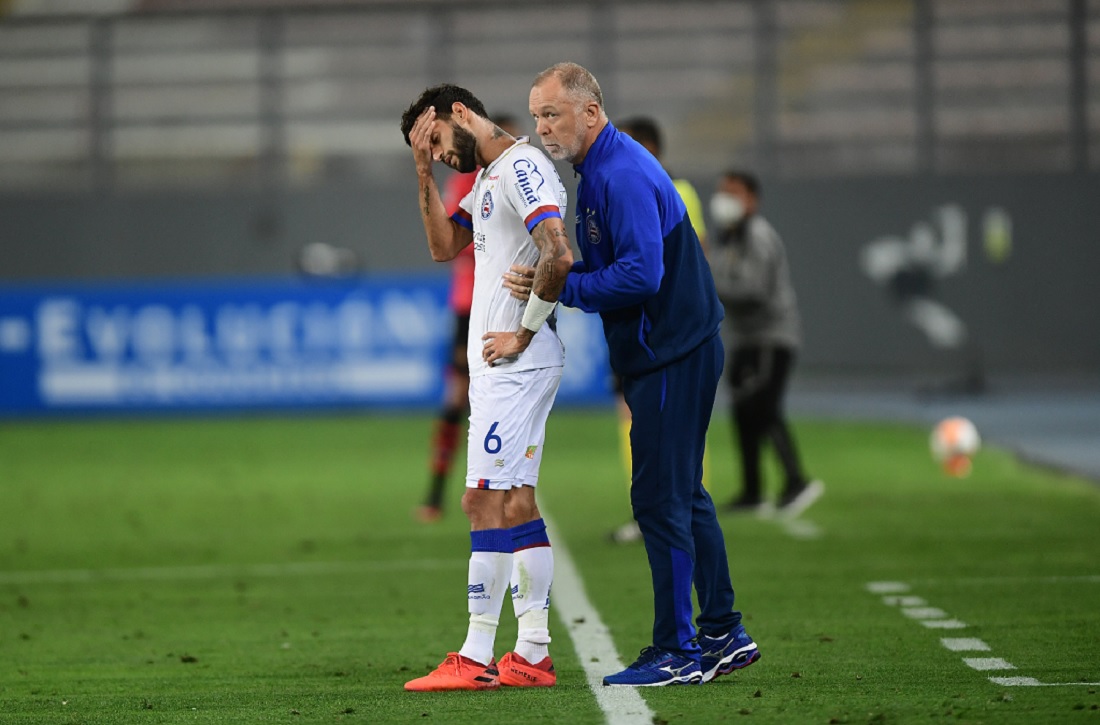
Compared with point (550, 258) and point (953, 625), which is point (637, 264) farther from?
point (953, 625)

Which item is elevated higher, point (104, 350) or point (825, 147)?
point (825, 147)

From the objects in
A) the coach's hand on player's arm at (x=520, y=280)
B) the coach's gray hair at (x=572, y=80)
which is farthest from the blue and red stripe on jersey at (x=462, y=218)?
the coach's gray hair at (x=572, y=80)

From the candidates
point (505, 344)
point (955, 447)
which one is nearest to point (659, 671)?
point (505, 344)

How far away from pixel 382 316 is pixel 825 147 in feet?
31.0

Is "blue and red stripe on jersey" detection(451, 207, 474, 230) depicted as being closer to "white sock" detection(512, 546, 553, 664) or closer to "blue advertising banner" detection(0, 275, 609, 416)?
"white sock" detection(512, 546, 553, 664)

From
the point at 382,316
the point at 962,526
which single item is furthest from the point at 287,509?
the point at 382,316

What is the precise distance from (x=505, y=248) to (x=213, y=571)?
4207 millimetres

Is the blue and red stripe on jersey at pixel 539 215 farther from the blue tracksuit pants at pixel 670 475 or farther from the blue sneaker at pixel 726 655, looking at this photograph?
the blue sneaker at pixel 726 655

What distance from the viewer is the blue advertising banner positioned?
2077cm

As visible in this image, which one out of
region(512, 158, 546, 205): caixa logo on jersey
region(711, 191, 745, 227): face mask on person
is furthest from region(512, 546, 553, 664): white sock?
region(711, 191, 745, 227): face mask on person

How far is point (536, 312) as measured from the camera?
234 inches

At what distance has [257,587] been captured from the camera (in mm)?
9023

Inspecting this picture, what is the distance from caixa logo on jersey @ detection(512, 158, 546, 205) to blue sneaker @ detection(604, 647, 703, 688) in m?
1.56

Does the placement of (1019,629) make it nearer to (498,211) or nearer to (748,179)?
(498,211)
